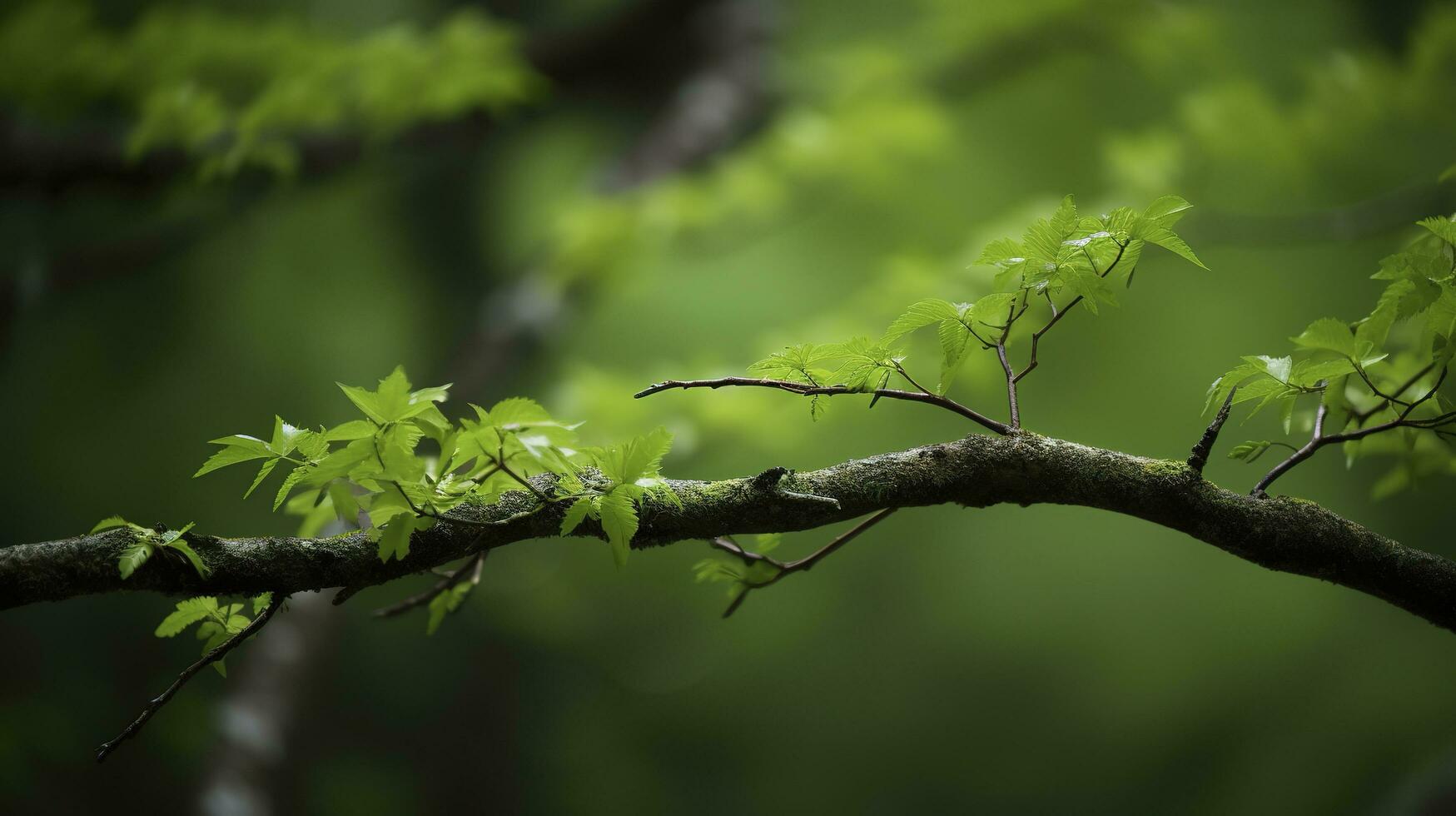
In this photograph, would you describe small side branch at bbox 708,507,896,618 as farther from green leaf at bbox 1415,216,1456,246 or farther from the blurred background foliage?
the blurred background foliage

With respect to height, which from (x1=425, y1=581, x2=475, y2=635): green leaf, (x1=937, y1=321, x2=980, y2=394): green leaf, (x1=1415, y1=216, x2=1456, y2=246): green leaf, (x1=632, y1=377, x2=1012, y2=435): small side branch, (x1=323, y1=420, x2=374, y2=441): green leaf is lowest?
(x1=425, y1=581, x2=475, y2=635): green leaf

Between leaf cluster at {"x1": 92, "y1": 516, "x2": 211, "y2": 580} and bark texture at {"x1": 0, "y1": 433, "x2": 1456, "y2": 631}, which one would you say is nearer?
leaf cluster at {"x1": 92, "y1": 516, "x2": 211, "y2": 580}

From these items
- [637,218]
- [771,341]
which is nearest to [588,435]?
[771,341]

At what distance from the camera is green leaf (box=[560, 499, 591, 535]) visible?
711mm

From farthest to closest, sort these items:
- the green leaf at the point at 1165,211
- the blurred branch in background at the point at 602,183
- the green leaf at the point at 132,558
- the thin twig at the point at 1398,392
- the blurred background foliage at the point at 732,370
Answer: the blurred background foliage at the point at 732,370 → the blurred branch in background at the point at 602,183 → the thin twig at the point at 1398,392 → the green leaf at the point at 1165,211 → the green leaf at the point at 132,558

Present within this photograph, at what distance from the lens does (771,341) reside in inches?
78.6

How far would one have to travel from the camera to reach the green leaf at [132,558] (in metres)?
0.65

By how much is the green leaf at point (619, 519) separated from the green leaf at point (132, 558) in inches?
13.4

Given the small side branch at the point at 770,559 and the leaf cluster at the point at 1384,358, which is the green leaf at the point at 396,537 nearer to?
the small side branch at the point at 770,559

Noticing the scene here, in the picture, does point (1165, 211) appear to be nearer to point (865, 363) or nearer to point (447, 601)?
point (865, 363)

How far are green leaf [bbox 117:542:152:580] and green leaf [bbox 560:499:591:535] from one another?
12.2 inches

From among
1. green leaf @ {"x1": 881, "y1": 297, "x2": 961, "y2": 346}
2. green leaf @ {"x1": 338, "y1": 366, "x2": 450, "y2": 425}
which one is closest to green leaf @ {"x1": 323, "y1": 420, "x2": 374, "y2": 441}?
green leaf @ {"x1": 338, "y1": 366, "x2": 450, "y2": 425}

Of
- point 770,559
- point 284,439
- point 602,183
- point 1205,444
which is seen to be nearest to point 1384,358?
point 1205,444

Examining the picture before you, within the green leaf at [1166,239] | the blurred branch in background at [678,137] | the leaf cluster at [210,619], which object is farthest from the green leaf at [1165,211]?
the blurred branch in background at [678,137]
